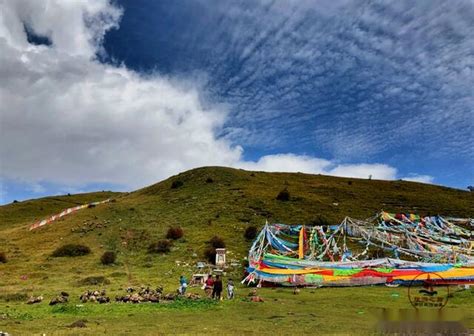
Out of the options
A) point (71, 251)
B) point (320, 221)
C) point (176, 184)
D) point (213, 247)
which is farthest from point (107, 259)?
point (176, 184)

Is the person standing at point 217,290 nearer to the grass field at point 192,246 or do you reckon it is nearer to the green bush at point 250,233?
the grass field at point 192,246

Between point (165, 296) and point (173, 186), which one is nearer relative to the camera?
point (165, 296)

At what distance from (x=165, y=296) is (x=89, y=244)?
98.7 ft

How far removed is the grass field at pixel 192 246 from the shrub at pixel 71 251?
1.07 meters

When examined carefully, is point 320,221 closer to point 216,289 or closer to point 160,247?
point 160,247

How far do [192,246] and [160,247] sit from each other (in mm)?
3623

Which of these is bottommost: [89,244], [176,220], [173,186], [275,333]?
[275,333]

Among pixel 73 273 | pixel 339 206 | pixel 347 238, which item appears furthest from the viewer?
pixel 339 206

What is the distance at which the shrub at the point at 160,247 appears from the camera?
51719 mm

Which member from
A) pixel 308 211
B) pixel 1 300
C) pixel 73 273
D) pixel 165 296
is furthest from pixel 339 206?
pixel 1 300

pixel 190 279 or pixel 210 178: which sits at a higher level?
pixel 210 178

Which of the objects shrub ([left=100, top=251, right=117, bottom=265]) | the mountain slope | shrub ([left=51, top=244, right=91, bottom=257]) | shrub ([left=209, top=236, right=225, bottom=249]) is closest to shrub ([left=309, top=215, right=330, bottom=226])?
the mountain slope

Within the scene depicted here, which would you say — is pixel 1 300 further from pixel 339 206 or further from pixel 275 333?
pixel 339 206

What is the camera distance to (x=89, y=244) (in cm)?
5656
